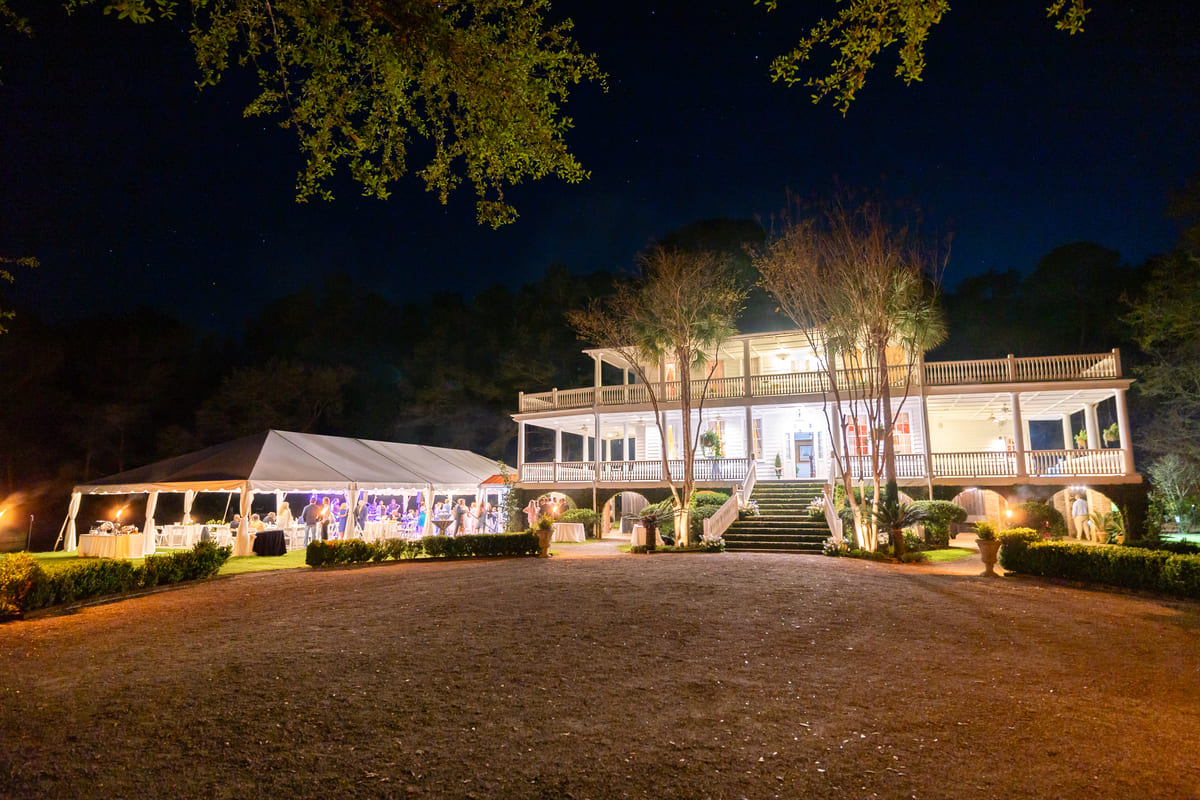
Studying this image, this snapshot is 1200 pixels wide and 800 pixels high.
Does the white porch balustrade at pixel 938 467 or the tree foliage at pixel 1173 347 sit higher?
the tree foliage at pixel 1173 347

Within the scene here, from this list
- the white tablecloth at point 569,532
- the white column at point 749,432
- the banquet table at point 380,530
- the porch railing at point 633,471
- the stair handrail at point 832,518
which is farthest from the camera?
the white column at point 749,432

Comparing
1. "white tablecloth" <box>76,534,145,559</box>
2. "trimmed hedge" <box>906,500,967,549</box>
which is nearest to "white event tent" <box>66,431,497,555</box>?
"white tablecloth" <box>76,534,145,559</box>

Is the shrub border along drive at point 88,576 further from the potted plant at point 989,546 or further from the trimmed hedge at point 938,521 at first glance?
the trimmed hedge at point 938,521

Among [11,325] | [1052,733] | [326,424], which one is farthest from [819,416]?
[11,325]

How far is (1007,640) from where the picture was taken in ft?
21.3

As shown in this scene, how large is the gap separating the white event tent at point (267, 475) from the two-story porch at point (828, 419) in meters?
5.14

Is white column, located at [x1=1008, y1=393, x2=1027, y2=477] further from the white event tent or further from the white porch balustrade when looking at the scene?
the white event tent

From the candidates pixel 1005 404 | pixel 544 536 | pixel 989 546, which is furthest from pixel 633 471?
pixel 1005 404

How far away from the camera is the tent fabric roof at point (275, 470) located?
18.6 m

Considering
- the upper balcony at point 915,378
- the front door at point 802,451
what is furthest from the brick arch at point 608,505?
the front door at point 802,451

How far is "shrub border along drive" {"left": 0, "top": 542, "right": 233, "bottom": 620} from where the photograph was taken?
28.7 ft

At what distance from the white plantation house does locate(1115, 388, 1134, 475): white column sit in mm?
43

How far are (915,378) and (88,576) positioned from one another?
2192 centimetres

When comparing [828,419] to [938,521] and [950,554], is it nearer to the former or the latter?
[938,521]
